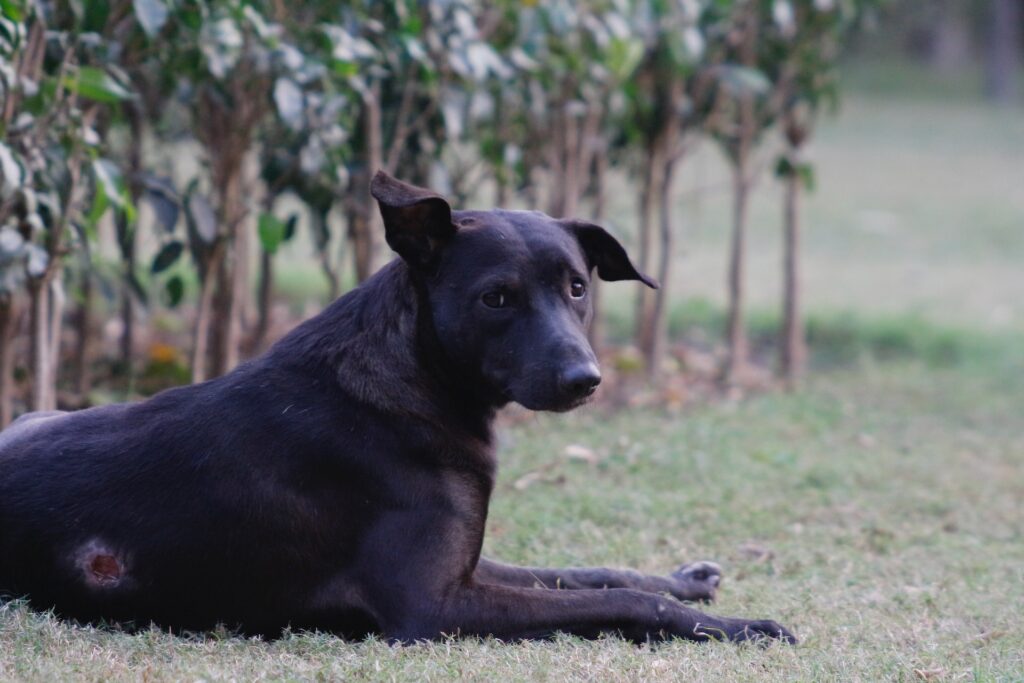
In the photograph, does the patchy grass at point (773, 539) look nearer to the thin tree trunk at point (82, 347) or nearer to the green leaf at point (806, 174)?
the green leaf at point (806, 174)

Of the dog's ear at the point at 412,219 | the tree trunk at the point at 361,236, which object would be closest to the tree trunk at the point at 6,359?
the tree trunk at the point at 361,236

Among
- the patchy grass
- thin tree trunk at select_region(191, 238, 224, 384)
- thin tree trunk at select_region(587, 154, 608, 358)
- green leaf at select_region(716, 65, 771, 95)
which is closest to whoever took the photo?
the patchy grass

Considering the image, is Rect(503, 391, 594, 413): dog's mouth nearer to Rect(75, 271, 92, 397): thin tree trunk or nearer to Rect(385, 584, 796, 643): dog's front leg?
Rect(385, 584, 796, 643): dog's front leg

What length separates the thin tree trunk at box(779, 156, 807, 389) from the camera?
8617mm

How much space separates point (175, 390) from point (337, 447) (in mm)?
553

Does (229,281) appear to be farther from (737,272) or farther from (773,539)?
(737,272)

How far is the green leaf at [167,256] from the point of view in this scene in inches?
231

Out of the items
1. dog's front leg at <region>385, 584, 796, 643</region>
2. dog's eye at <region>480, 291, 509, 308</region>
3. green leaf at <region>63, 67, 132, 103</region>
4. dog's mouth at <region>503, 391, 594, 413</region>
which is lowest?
dog's front leg at <region>385, 584, 796, 643</region>

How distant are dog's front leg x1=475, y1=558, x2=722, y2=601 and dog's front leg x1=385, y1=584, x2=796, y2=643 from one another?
0.48 metres

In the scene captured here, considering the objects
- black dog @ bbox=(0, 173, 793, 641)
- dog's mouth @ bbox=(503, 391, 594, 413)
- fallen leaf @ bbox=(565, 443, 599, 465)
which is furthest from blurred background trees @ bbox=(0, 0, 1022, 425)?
dog's mouth @ bbox=(503, 391, 594, 413)

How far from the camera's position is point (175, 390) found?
3910 mm

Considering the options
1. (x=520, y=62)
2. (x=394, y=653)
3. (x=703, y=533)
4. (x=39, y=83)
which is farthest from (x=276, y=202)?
(x=394, y=653)

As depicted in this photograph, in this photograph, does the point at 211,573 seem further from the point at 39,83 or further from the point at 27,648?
the point at 39,83

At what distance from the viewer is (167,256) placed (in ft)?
19.3
